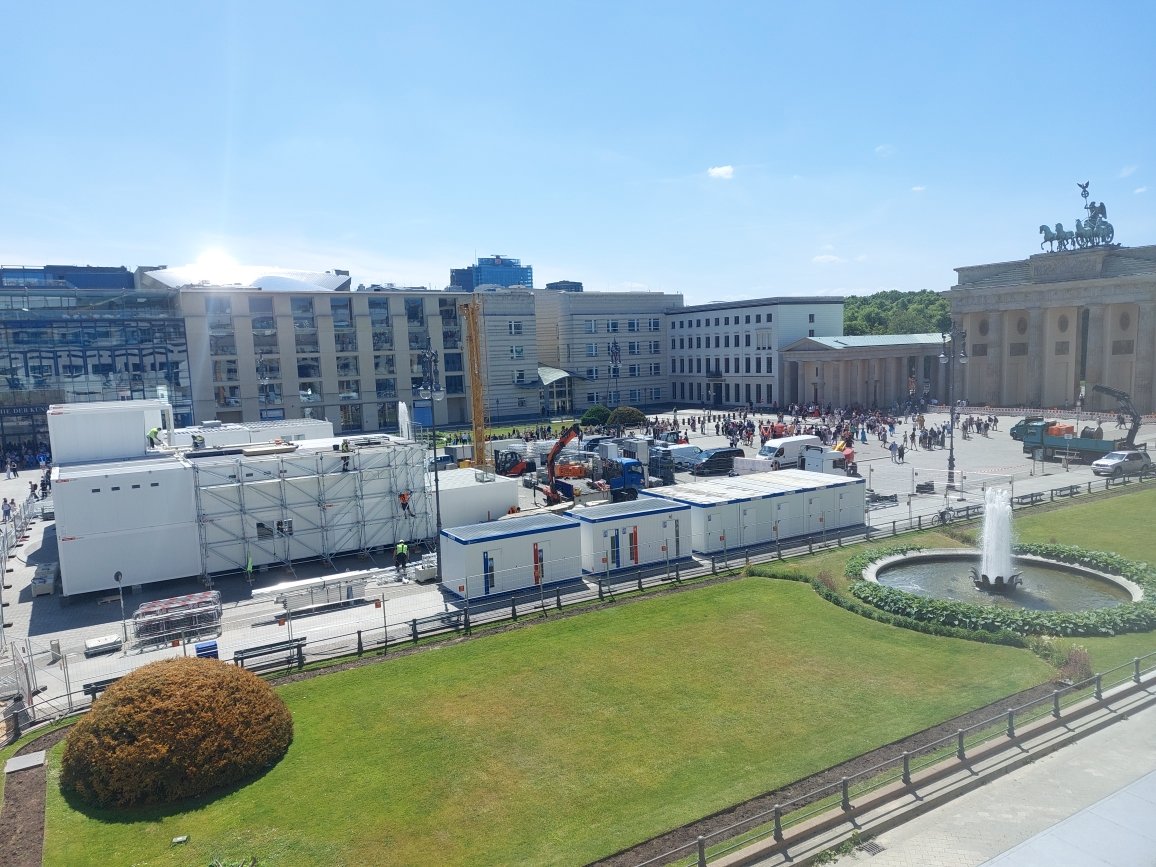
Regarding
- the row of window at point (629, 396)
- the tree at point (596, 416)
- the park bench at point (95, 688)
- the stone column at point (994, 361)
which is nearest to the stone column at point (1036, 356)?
the stone column at point (994, 361)

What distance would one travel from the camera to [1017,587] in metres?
25.2

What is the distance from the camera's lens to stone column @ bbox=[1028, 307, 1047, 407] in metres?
77.5

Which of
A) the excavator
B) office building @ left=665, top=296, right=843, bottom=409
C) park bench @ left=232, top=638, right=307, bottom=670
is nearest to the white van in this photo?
the excavator

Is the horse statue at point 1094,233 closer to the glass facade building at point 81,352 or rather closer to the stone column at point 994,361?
the stone column at point 994,361

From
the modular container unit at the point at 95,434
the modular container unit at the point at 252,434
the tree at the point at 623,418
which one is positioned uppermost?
the modular container unit at the point at 95,434

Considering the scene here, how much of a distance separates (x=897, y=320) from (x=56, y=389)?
113017 mm

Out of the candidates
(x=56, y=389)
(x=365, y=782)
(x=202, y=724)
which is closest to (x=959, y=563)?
(x=365, y=782)

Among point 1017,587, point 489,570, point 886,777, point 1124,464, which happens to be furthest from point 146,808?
point 1124,464

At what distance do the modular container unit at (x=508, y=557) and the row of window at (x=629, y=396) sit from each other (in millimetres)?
67595

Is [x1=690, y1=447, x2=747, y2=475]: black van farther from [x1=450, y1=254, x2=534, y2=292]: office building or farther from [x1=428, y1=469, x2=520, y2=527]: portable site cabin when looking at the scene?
[x1=450, y1=254, x2=534, y2=292]: office building

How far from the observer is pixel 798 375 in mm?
87562

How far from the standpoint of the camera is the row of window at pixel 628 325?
98.2 meters

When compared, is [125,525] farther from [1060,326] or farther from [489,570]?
[1060,326]

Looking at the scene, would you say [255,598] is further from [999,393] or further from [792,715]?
[999,393]
